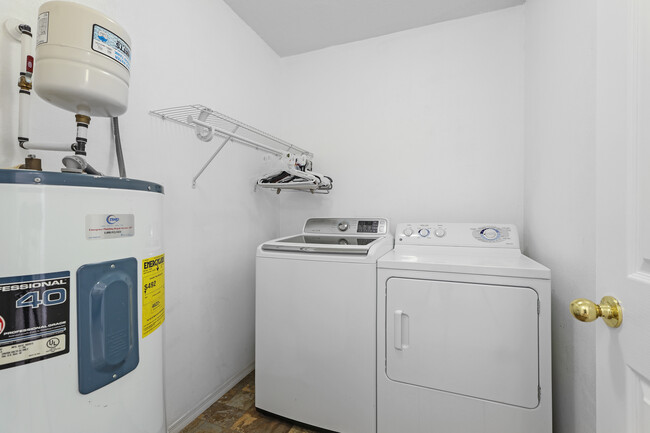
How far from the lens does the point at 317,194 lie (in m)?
2.53

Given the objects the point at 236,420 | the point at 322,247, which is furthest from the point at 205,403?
the point at 322,247

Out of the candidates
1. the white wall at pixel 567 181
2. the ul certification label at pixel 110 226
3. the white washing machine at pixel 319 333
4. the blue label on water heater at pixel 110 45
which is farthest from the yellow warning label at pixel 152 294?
the white wall at pixel 567 181

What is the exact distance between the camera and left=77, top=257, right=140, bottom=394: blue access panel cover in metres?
0.71

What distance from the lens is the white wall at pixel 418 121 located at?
6.55 feet

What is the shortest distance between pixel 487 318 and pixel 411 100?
1689 mm

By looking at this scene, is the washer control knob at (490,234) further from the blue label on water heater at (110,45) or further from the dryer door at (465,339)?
the blue label on water heater at (110,45)

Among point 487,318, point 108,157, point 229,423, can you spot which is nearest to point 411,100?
point 487,318

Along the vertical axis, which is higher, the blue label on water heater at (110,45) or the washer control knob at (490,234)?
the blue label on water heater at (110,45)

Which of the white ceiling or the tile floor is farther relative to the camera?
the white ceiling

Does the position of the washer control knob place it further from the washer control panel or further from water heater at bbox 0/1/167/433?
water heater at bbox 0/1/167/433

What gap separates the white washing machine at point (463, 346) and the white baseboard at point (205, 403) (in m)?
1.10

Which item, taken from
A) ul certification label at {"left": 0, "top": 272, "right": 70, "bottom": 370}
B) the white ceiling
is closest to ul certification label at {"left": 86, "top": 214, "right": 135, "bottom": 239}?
ul certification label at {"left": 0, "top": 272, "right": 70, "bottom": 370}

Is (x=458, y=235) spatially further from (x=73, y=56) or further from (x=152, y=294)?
(x=73, y=56)

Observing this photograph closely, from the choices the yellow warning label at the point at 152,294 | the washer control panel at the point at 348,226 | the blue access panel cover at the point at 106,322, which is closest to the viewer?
the blue access panel cover at the point at 106,322
